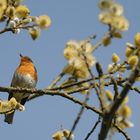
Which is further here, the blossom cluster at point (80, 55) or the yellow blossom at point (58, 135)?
the yellow blossom at point (58, 135)

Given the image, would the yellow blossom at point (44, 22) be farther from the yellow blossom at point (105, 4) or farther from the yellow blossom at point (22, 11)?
the yellow blossom at point (105, 4)

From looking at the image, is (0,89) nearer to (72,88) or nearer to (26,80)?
(72,88)

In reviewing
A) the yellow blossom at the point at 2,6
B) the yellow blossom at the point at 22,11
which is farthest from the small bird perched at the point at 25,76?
the yellow blossom at the point at 2,6

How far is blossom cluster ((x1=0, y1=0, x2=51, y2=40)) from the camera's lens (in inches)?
163

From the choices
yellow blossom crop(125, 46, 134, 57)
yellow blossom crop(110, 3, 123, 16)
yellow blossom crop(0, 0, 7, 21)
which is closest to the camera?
yellow blossom crop(110, 3, 123, 16)

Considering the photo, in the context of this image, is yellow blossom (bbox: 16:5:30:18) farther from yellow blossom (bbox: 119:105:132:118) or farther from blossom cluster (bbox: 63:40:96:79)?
yellow blossom (bbox: 119:105:132:118)

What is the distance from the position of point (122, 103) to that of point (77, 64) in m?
0.63

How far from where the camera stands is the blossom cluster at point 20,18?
413cm

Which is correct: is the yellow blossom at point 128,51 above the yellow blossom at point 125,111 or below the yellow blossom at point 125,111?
above

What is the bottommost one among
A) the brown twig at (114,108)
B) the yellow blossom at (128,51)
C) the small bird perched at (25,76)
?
the brown twig at (114,108)

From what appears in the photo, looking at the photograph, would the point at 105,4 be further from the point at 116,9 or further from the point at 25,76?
the point at 25,76

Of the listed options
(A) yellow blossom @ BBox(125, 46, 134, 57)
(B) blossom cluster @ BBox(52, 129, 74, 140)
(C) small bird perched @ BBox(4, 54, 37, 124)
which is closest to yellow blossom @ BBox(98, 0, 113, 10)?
(A) yellow blossom @ BBox(125, 46, 134, 57)

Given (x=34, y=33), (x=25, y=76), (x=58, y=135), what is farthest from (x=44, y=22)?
(x=25, y=76)

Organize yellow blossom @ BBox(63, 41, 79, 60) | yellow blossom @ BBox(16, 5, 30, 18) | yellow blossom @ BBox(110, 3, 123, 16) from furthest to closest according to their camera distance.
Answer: yellow blossom @ BBox(16, 5, 30, 18) → yellow blossom @ BBox(63, 41, 79, 60) → yellow blossom @ BBox(110, 3, 123, 16)
